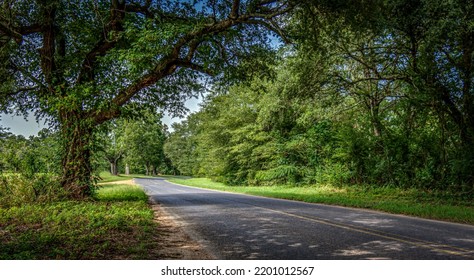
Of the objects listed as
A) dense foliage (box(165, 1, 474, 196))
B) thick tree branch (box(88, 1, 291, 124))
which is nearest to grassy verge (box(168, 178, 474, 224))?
dense foliage (box(165, 1, 474, 196))

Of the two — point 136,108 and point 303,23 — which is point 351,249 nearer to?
point 303,23

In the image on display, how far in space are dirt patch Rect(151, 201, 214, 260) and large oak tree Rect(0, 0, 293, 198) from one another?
484cm

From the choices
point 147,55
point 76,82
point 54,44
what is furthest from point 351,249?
point 54,44

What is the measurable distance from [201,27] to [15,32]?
5689 millimetres

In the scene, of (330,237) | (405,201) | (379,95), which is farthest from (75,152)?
(379,95)

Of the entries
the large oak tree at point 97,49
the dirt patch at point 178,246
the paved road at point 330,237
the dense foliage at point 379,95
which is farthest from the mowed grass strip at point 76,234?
the dense foliage at point 379,95

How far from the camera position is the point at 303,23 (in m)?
11.2

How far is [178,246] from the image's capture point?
5965 millimetres

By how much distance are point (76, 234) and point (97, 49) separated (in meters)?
7.89

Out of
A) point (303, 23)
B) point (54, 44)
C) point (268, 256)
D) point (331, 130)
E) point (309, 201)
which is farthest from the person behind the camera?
point (331, 130)

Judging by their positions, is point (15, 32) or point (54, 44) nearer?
point (15, 32)

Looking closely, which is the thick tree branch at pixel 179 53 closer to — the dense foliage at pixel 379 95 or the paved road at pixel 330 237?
the dense foliage at pixel 379 95

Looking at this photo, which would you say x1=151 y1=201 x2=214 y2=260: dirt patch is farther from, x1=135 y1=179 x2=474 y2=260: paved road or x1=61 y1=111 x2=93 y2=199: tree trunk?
x1=61 y1=111 x2=93 y2=199: tree trunk

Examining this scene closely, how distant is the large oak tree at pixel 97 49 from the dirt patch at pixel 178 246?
15.9ft
